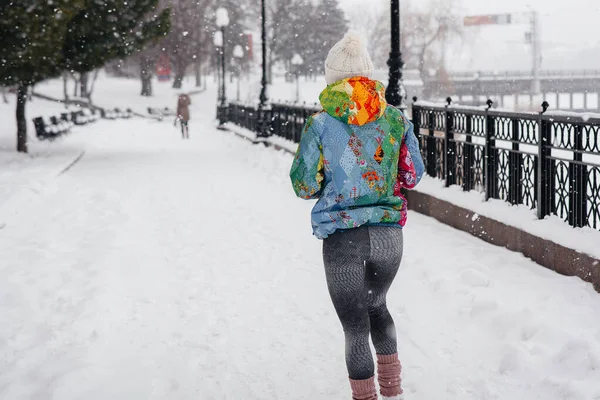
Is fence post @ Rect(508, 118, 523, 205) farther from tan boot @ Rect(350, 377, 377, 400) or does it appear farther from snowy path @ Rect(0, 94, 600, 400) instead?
tan boot @ Rect(350, 377, 377, 400)

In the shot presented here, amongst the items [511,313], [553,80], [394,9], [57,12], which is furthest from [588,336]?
[553,80]

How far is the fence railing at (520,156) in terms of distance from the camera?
22.9 ft

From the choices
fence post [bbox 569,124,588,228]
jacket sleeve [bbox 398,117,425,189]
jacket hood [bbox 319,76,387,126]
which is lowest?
fence post [bbox 569,124,588,228]

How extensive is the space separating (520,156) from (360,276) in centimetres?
500

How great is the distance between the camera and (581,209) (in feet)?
23.1

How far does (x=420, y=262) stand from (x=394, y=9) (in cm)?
479

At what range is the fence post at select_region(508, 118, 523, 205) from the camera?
8.22m

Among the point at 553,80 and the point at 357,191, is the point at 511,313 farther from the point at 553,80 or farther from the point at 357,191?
the point at 553,80

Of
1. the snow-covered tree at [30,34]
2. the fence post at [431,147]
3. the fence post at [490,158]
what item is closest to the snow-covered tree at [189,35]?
the snow-covered tree at [30,34]

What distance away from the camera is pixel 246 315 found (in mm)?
6426

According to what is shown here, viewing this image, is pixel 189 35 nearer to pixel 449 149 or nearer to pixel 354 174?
pixel 449 149

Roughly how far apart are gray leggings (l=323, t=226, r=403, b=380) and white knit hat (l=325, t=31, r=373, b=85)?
2.33ft

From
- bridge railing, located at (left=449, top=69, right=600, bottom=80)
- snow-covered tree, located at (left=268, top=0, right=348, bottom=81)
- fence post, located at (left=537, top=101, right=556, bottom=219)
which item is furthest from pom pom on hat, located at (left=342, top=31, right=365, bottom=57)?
bridge railing, located at (left=449, top=69, right=600, bottom=80)

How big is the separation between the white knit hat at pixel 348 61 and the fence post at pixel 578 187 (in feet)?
12.2
